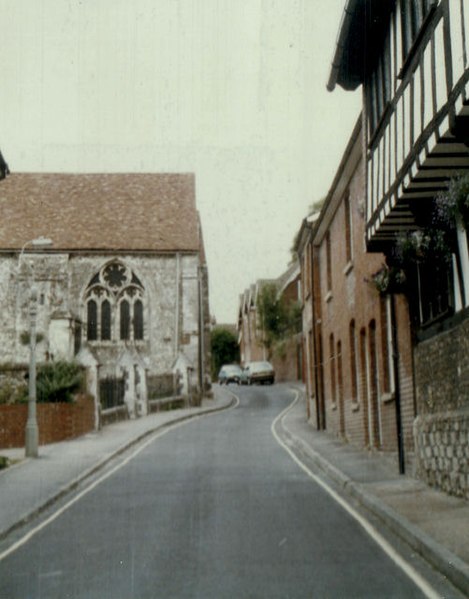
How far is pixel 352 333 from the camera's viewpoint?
22.6 metres

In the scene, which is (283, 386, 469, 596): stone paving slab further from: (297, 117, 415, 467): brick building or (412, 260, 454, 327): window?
(412, 260, 454, 327): window

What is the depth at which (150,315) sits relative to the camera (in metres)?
47.5

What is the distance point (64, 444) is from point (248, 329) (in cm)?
6169

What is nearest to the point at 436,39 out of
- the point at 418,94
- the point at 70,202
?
the point at 418,94

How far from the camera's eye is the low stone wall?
11.8 metres

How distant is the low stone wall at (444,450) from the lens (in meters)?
11.8

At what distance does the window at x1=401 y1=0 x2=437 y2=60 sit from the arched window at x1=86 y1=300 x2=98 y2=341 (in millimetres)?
36078

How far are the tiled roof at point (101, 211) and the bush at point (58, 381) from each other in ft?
62.3

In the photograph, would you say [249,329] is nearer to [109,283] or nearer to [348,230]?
[109,283]

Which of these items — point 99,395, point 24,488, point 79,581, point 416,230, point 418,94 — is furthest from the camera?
point 99,395

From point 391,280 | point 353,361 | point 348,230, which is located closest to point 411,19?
point 391,280

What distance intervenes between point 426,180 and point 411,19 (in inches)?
98.2

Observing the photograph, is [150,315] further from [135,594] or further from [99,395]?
[135,594]

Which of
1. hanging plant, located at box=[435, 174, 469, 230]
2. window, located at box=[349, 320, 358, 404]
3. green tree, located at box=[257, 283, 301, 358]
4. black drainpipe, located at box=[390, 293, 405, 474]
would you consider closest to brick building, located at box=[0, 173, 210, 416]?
green tree, located at box=[257, 283, 301, 358]
